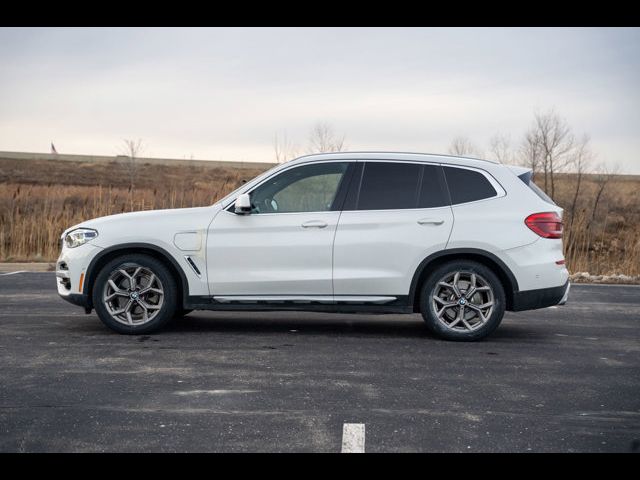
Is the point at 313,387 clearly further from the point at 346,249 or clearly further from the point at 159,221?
the point at 159,221

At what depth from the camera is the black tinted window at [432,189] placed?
309 inches

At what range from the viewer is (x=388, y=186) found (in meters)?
7.91

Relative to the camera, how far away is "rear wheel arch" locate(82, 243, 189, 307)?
25.8ft

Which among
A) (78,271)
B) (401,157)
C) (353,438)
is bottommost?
(353,438)

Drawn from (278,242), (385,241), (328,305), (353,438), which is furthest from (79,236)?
(353,438)

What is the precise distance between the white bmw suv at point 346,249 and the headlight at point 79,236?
0.04ft

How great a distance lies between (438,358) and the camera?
275 inches

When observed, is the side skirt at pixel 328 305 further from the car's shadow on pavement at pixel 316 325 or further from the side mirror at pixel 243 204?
the side mirror at pixel 243 204

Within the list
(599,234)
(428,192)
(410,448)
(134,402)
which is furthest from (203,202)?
(410,448)

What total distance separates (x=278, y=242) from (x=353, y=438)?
11.3 feet

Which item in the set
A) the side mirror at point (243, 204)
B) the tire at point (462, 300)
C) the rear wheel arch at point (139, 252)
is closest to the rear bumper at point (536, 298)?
the tire at point (462, 300)

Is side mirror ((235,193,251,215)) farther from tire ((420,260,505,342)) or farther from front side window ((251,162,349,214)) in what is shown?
tire ((420,260,505,342))

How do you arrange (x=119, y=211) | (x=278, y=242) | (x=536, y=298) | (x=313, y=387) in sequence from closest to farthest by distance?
1. (x=313, y=387)
2. (x=536, y=298)
3. (x=278, y=242)
4. (x=119, y=211)

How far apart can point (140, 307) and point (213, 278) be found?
82 cm
